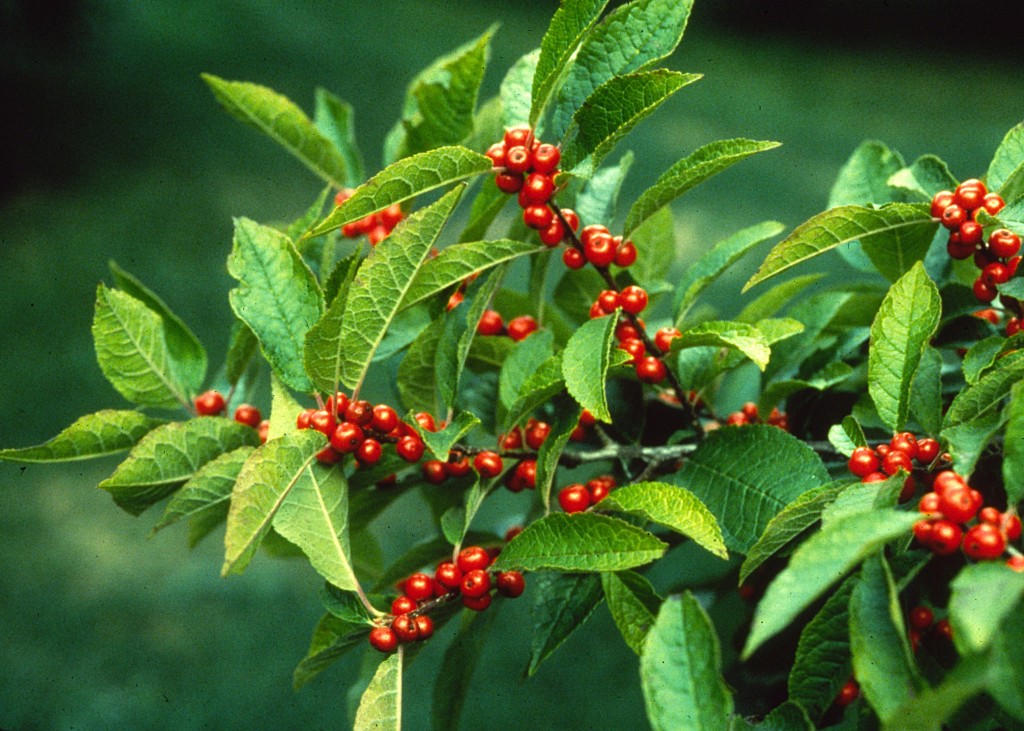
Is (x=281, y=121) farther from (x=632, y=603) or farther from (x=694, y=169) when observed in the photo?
(x=632, y=603)

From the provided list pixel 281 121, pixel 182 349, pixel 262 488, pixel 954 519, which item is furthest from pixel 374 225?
pixel 954 519

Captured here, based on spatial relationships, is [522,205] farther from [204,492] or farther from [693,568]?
[693,568]

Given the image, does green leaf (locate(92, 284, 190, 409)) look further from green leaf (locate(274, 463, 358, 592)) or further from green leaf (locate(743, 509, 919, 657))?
green leaf (locate(743, 509, 919, 657))

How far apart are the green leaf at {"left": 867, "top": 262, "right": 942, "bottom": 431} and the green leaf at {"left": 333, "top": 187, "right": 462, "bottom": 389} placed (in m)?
0.32

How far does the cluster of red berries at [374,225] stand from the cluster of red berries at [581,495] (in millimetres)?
359

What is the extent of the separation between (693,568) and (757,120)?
1208mm

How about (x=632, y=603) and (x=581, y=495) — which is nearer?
(x=632, y=603)

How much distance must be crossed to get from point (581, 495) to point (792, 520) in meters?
0.23

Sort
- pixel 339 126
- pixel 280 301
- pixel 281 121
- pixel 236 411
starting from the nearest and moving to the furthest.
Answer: pixel 280 301 < pixel 236 411 < pixel 281 121 < pixel 339 126

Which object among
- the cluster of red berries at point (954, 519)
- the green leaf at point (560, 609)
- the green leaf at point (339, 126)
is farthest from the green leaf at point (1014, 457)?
the green leaf at point (339, 126)

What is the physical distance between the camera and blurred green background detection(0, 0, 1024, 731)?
158cm

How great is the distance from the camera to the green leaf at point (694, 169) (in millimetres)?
707

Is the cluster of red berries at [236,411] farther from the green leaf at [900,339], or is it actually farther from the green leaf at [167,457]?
the green leaf at [900,339]

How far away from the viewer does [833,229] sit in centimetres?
72
